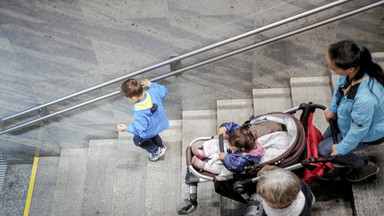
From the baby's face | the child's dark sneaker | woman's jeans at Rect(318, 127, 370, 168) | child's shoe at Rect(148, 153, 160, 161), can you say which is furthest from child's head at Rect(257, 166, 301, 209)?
child's shoe at Rect(148, 153, 160, 161)

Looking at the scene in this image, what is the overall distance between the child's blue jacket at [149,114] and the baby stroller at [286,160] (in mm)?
603

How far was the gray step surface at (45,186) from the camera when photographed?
190 inches

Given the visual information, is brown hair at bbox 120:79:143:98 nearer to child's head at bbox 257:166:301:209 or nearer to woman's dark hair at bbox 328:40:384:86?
child's head at bbox 257:166:301:209

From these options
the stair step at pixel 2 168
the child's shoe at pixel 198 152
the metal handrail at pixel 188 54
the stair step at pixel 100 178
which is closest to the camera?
the child's shoe at pixel 198 152

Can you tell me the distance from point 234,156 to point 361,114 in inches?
38.1

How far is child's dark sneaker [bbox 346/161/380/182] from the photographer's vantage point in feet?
9.32

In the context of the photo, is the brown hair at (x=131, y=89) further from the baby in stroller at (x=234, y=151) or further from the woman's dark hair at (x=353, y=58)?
the woman's dark hair at (x=353, y=58)

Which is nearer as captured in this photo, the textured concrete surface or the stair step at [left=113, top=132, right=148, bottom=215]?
the textured concrete surface

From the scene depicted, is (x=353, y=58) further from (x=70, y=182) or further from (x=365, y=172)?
(x=70, y=182)

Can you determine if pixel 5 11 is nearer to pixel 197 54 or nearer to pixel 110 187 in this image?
pixel 197 54

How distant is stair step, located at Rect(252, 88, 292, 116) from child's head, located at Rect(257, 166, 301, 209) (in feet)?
6.03

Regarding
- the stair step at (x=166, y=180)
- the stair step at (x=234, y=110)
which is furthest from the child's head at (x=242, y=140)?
the stair step at (x=166, y=180)

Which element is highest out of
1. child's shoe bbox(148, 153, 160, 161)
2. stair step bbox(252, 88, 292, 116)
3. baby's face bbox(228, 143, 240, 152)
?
stair step bbox(252, 88, 292, 116)

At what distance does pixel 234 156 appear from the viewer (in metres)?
2.70
